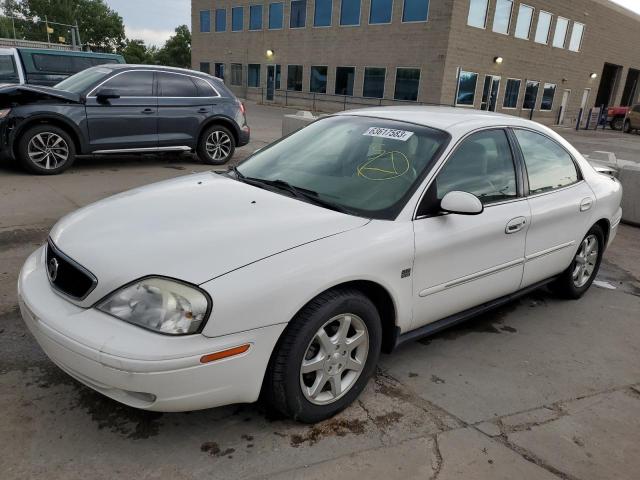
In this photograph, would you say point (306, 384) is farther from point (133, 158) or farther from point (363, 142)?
point (133, 158)

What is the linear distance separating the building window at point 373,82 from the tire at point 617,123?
14.6m

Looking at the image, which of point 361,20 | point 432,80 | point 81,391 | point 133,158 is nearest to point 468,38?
point 432,80

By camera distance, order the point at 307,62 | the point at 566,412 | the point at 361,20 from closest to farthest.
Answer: the point at 566,412 → the point at 361,20 → the point at 307,62

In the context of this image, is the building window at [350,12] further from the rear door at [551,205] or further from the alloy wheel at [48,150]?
the rear door at [551,205]

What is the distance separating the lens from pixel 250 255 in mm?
2289

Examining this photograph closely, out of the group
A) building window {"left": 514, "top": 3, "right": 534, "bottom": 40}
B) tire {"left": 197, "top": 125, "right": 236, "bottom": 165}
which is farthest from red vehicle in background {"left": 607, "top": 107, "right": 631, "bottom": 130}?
tire {"left": 197, "top": 125, "right": 236, "bottom": 165}

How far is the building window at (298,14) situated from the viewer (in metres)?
31.7

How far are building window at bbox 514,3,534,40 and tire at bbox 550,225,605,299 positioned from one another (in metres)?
27.9

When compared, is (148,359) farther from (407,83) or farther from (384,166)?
(407,83)

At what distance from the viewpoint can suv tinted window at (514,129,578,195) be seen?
367 centimetres

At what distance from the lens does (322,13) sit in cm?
3072

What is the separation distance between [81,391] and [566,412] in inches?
105

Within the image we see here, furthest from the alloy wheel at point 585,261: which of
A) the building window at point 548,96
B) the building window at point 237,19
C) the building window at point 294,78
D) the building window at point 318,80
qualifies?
the building window at point 237,19

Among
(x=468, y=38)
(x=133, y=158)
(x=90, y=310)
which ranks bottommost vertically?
(x=133, y=158)
